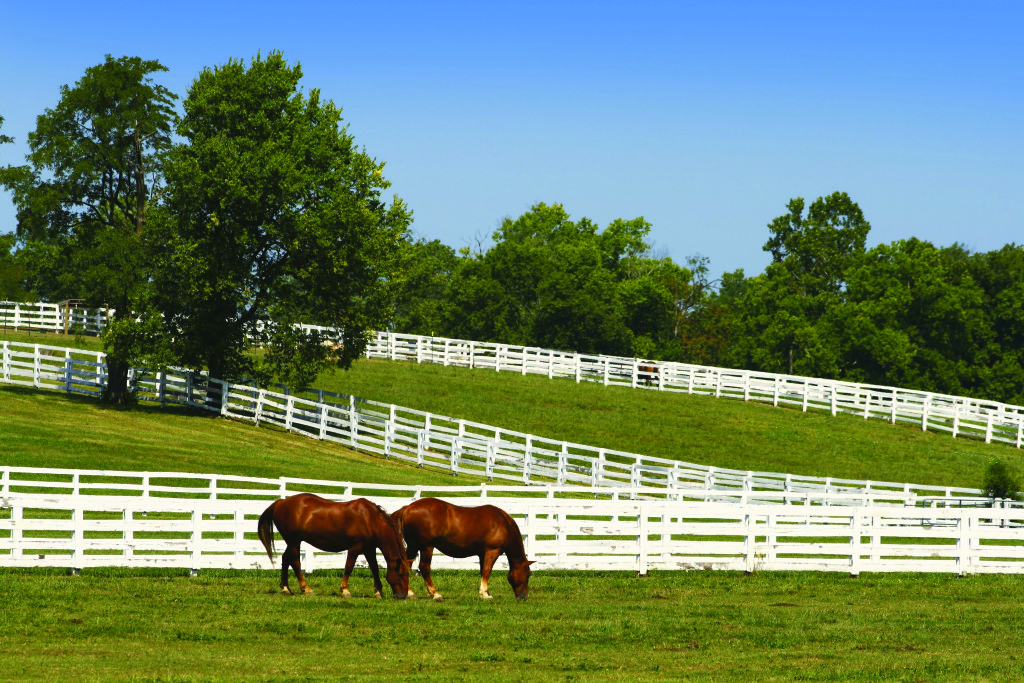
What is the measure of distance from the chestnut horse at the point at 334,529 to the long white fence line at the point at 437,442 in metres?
18.4

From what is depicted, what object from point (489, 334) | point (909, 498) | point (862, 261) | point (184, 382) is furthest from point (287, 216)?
point (862, 261)

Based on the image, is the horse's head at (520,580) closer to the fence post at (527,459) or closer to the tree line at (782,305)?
the fence post at (527,459)

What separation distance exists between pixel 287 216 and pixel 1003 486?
925 inches

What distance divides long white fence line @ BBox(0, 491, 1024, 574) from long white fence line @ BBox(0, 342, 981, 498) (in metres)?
12.1

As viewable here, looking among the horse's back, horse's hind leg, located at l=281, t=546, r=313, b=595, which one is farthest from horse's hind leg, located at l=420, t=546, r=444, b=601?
horse's hind leg, located at l=281, t=546, r=313, b=595

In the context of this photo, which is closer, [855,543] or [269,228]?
[855,543]

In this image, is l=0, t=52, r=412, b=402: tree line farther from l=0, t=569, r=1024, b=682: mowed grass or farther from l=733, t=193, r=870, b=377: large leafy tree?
l=733, t=193, r=870, b=377: large leafy tree

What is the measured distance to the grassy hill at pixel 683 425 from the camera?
43.3 metres

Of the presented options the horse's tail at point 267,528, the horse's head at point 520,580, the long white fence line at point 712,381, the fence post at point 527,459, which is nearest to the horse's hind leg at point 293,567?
the horse's tail at point 267,528

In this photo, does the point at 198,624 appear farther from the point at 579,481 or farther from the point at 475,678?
the point at 579,481

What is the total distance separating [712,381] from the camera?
56.6 meters

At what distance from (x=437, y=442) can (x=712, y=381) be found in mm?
19366

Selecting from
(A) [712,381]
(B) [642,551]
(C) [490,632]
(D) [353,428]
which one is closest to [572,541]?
(B) [642,551]

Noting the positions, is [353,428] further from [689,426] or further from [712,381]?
[712,381]
